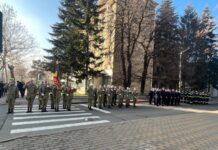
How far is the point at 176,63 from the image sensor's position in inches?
2021

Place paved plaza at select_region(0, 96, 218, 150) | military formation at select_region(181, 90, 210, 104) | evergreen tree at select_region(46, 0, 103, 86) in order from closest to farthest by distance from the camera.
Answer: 1. paved plaza at select_region(0, 96, 218, 150)
2. military formation at select_region(181, 90, 210, 104)
3. evergreen tree at select_region(46, 0, 103, 86)

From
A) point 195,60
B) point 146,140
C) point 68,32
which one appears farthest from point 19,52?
point 146,140

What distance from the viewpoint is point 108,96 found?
26.6 metres

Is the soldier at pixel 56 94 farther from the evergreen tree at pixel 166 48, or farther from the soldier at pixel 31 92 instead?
the evergreen tree at pixel 166 48

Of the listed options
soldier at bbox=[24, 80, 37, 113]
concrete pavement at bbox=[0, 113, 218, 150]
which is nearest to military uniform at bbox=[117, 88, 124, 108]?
soldier at bbox=[24, 80, 37, 113]

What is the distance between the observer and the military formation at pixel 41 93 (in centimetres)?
1947

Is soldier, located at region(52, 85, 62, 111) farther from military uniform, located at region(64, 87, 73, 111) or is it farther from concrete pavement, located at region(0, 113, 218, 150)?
concrete pavement, located at region(0, 113, 218, 150)

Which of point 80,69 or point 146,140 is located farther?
point 80,69

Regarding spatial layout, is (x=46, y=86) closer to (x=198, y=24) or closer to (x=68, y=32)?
(x=68, y=32)

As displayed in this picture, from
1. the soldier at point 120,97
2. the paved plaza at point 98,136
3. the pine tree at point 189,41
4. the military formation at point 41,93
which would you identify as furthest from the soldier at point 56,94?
the pine tree at point 189,41

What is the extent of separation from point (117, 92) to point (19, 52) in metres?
30.5

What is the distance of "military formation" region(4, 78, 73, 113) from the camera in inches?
766

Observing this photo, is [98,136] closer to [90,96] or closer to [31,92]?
[31,92]

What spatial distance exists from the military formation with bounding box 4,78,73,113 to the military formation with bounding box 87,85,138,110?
5.39 feet
